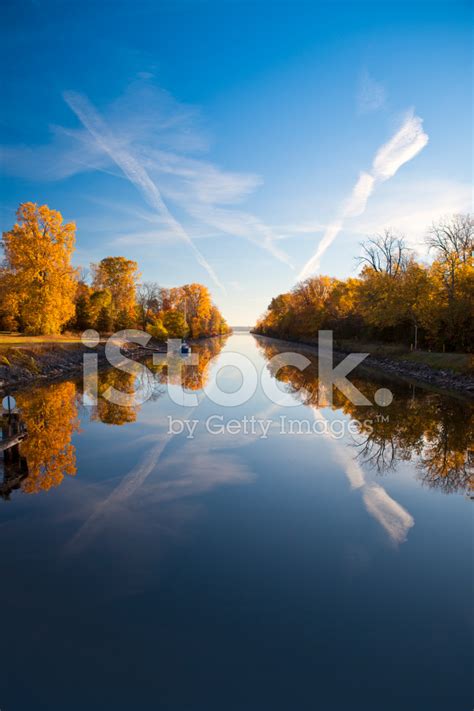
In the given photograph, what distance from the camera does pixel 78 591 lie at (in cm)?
484

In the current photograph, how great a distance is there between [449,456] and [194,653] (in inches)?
343

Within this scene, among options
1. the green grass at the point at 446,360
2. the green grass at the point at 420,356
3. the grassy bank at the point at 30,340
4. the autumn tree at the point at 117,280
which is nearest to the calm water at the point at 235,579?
the green grass at the point at 446,360

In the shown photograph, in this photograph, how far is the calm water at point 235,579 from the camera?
11.9 ft

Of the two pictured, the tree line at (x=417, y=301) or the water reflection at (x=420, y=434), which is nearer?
the water reflection at (x=420, y=434)

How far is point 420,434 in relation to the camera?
12.5 m

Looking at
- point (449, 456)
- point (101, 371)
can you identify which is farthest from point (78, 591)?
point (101, 371)

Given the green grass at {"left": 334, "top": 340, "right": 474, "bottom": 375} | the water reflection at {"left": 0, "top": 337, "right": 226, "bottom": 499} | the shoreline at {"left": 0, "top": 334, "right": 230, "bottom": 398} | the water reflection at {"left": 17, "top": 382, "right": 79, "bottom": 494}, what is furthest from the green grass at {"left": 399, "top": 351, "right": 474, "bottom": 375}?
the shoreline at {"left": 0, "top": 334, "right": 230, "bottom": 398}

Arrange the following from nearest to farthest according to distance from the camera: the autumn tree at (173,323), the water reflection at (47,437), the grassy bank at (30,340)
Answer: the water reflection at (47,437) → the grassy bank at (30,340) → the autumn tree at (173,323)

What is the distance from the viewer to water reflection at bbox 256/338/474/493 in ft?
30.9

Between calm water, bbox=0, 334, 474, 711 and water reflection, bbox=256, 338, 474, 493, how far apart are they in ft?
0.37

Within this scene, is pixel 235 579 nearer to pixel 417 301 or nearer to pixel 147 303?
pixel 417 301

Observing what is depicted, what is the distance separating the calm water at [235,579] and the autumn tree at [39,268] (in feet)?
81.7

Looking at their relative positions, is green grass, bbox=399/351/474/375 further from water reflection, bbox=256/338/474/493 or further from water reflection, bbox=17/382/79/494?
water reflection, bbox=17/382/79/494

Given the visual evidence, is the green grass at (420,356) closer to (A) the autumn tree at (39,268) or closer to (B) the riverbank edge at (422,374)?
(B) the riverbank edge at (422,374)
